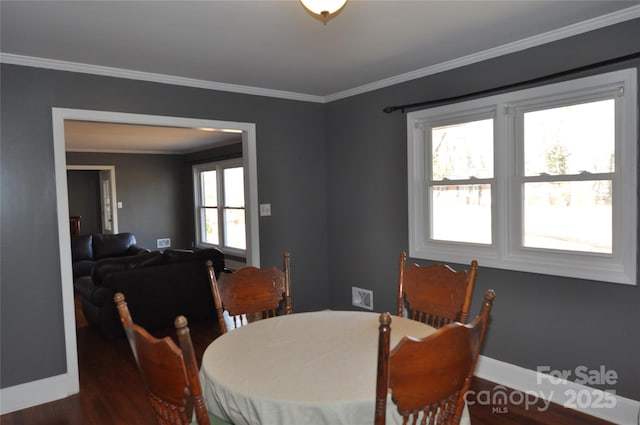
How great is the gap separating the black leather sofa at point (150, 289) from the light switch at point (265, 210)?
3.15 feet

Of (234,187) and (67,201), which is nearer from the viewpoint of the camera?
(67,201)

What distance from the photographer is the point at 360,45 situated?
288 cm

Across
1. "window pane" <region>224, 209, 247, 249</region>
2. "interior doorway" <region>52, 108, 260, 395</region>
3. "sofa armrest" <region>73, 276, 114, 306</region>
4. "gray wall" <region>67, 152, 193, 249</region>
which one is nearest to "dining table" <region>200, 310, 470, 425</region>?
"interior doorway" <region>52, 108, 260, 395</region>

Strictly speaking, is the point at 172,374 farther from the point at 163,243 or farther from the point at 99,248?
the point at 163,243

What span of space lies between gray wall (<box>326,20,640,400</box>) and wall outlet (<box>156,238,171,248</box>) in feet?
17.8

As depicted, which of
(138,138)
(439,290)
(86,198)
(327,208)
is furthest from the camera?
(86,198)

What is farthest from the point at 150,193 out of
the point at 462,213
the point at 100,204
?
the point at 462,213

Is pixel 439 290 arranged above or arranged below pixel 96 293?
above

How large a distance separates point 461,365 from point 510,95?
7.52 ft

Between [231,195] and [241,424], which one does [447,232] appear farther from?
[231,195]

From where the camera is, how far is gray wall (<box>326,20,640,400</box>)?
2.52 metres

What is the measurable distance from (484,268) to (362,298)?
4.43 ft

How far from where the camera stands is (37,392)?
2.95 m

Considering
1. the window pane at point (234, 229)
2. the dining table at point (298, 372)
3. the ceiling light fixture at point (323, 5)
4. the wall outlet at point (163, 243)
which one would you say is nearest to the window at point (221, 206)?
the window pane at point (234, 229)
